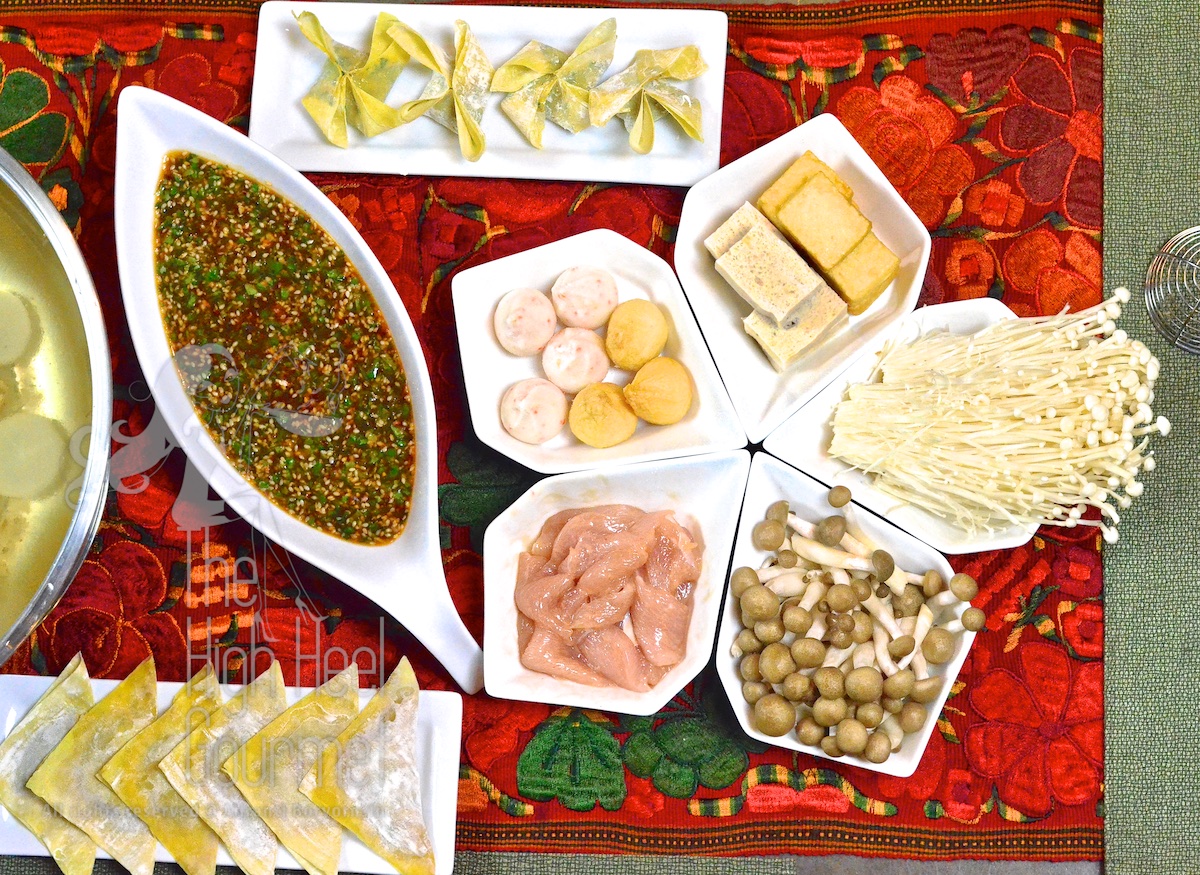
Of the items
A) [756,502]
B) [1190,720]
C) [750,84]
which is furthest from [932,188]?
[1190,720]

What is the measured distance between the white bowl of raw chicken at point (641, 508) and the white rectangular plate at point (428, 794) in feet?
0.47

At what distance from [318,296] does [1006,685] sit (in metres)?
1.90

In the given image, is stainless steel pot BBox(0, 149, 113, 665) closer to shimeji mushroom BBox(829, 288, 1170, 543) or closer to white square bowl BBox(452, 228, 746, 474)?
white square bowl BBox(452, 228, 746, 474)

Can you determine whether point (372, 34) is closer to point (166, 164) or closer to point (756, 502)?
point (166, 164)

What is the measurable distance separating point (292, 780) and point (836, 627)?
1.26m

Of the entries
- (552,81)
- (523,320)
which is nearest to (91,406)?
(523,320)

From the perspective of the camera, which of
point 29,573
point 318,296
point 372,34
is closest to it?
point 29,573

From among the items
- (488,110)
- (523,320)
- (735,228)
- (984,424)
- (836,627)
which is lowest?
(836,627)

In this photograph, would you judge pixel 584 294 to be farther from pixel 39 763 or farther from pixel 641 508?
pixel 39 763

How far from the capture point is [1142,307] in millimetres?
2260

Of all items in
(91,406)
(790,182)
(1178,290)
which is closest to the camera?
(91,406)

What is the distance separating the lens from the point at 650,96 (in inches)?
85.2

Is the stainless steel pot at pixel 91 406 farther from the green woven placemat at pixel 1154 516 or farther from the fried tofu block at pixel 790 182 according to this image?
the green woven placemat at pixel 1154 516

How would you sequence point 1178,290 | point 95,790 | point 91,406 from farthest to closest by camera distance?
point 1178,290, point 95,790, point 91,406
